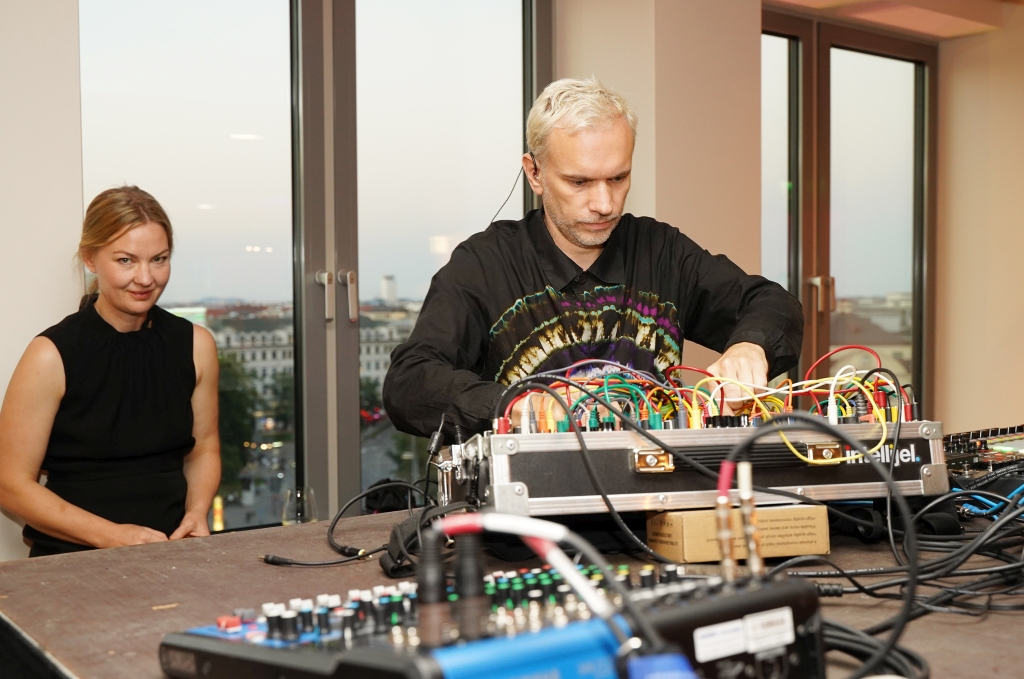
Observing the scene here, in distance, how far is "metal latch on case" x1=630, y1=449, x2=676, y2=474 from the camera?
111 centimetres

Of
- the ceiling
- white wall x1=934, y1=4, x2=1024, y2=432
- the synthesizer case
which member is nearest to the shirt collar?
the synthesizer case

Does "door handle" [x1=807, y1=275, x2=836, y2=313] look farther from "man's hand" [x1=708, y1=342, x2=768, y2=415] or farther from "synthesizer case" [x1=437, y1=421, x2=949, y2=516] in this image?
"synthesizer case" [x1=437, y1=421, x2=949, y2=516]

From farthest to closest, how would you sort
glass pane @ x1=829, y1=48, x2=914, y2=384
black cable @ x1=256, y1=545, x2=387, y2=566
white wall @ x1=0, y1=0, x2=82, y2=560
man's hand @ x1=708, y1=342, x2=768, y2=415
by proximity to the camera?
glass pane @ x1=829, y1=48, x2=914, y2=384 < white wall @ x1=0, y1=0, x2=82, y2=560 < man's hand @ x1=708, y1=342, x2=768, y2=415 < black cable @ x1=256, y1=545, x2=387, y2=566

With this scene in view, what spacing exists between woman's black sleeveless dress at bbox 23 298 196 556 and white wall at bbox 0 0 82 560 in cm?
22

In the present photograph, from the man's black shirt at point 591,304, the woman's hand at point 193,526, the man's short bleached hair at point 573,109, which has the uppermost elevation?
the man's short bleached hair at point 573,109

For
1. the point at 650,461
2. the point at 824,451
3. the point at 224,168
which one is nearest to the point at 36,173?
the point at 224,168

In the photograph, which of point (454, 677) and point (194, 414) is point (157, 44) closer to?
point (194, 414)

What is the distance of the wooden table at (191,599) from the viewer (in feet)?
2.65

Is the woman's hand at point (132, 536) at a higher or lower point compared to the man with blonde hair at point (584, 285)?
lower

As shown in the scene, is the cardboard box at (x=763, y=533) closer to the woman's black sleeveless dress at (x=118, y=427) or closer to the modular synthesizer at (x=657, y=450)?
the modular synthesizer at (x=657, y=450)

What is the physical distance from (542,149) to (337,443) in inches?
62.2

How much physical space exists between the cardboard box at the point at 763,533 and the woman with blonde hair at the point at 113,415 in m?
1.38

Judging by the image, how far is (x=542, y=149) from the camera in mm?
1954

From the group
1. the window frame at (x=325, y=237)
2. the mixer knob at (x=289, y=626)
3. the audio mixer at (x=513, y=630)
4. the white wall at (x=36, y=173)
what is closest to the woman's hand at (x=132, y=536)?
the white wall at (x=36, y=173)
